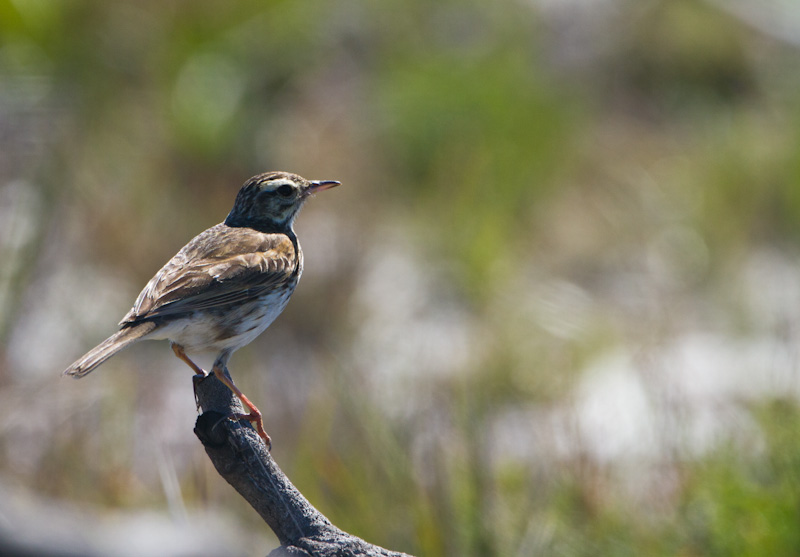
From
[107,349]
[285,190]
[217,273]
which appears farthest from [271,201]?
[107,349]

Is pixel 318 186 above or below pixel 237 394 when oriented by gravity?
above

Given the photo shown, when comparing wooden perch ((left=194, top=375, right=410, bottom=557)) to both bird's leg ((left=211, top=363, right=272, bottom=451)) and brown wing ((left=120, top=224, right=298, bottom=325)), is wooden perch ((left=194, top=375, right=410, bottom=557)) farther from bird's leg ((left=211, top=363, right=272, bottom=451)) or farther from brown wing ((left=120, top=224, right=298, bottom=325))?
brown wing ((left=120, top=224, right=298, bottom=325))

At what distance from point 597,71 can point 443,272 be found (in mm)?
6866

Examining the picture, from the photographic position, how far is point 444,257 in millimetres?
12148

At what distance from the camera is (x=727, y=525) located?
5.32 m

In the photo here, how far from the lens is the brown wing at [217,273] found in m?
3.09

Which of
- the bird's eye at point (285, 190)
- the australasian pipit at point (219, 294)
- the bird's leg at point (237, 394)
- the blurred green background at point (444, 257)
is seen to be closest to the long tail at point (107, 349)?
the australasian pipit at point (219, 294)

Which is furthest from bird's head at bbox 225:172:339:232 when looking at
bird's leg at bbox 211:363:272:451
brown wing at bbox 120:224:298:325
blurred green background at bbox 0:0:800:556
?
blurred green background at bbox 0:0:800:556

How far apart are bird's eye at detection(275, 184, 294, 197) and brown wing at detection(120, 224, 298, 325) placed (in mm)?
184

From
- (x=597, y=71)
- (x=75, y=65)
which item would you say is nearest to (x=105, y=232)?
(x=75, y=65)

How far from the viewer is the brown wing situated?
10.1ft

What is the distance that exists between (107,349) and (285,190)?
1003 mm

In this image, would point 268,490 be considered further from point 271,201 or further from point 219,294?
point 271,201

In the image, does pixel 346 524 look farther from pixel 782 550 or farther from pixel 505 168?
pixel 505 168
